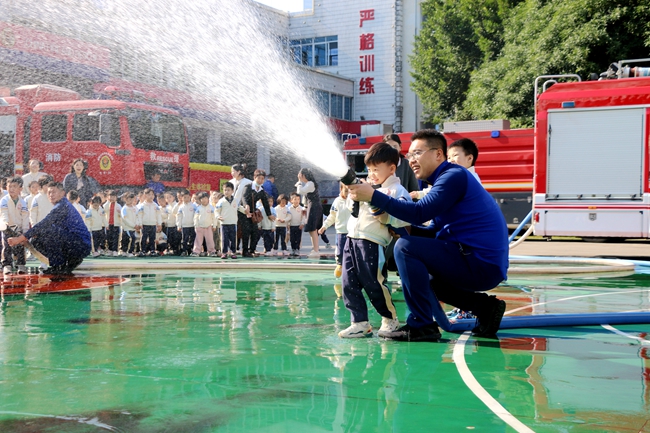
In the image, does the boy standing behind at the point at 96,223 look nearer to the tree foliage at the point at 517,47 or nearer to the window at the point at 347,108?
the tree foliage at the point at 517,47

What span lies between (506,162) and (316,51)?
29.5m

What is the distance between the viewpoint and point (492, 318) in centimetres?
582

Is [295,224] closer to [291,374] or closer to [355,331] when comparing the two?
[355,331]

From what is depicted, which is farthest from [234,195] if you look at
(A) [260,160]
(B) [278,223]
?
(A) [260,160]

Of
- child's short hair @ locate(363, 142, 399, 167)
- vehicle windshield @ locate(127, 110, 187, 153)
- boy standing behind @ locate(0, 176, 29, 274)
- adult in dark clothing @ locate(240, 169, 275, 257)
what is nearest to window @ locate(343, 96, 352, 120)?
vehicle windshield @ locate(127, 110, 187, 153)

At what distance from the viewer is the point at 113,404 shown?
395cm

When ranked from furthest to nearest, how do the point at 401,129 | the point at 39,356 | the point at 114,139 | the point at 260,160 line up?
1. the point at 401,129
2. the point at 260,160
3. the point at 114,139
4. the point at 39,356

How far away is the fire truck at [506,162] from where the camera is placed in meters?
18.9

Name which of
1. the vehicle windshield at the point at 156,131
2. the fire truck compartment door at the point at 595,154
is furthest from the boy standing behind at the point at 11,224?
the fire truck compartment door at the point at 595,154

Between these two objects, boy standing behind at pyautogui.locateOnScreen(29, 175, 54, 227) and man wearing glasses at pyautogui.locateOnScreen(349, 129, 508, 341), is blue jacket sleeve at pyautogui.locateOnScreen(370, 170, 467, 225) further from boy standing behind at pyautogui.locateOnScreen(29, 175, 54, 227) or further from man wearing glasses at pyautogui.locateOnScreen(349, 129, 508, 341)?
boy standing behind at pyautogui.locateOnScreen(29, 175, 54, 227)

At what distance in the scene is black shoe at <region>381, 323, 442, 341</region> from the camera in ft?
18.7

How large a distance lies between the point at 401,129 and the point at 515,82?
19.7 metres

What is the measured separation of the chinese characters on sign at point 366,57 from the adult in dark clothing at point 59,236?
34699 mm

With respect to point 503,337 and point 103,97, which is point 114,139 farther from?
point 503,337
